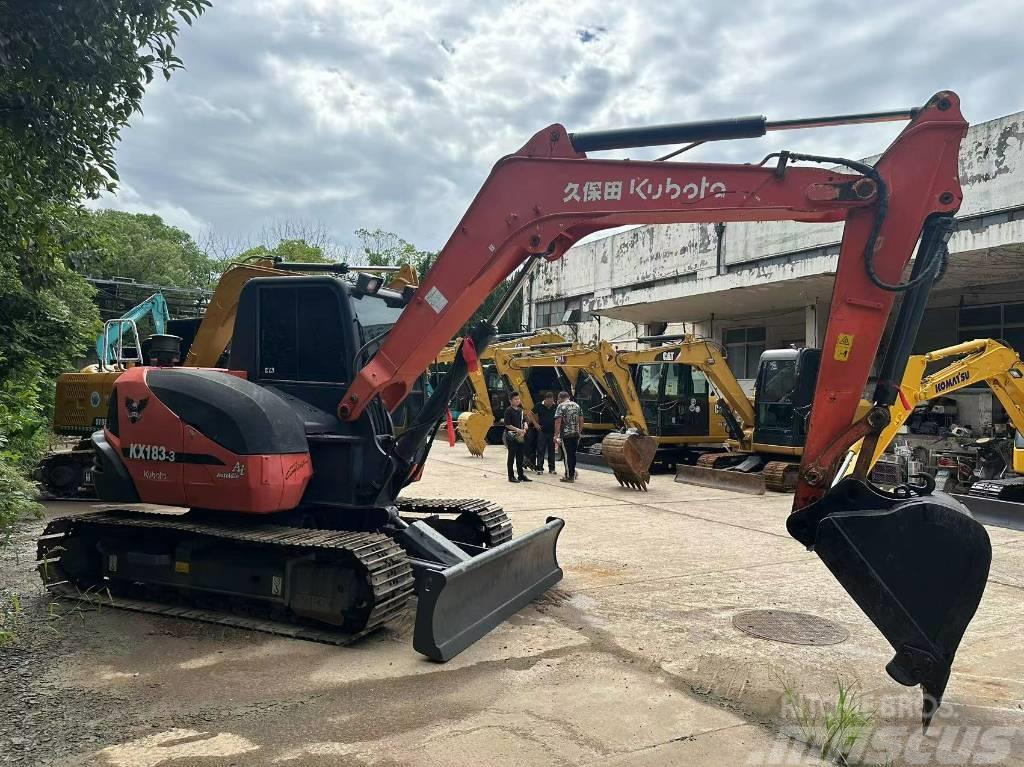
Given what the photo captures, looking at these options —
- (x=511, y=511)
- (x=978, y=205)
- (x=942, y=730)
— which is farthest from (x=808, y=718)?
(x=978, y=205)

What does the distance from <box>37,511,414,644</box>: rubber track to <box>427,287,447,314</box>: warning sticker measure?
1.61 metres

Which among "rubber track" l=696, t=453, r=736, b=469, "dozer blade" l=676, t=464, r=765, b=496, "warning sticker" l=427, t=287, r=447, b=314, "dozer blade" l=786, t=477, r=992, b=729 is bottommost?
"dozer blade" l=676, t=464, r=765, b=496

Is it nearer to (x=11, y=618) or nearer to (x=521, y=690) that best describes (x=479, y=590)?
(x=521, y=690)

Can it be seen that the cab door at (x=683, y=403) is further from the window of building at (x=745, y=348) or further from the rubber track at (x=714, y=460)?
the window of building at (x=745, y=348)

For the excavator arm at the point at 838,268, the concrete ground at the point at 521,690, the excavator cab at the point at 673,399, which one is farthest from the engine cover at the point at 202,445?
the excavator cab at the point at 673,399

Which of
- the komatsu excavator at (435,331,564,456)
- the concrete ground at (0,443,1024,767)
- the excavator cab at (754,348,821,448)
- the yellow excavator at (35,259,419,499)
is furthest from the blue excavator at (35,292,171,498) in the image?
the excavator cab at (754,348,821,448)

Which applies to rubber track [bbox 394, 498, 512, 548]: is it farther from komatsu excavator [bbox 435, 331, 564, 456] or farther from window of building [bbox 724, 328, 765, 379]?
window of building [bbox 724, 328, 765, 379]

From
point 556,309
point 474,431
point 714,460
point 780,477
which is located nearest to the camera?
point 780,477

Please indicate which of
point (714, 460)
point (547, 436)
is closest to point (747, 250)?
point (714, 460)

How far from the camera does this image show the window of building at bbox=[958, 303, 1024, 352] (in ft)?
60.3

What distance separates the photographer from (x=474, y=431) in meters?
18.5

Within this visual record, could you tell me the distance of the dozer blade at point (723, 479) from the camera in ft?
43.1

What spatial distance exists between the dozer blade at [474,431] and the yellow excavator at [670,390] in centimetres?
224

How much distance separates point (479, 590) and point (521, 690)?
939 mm
